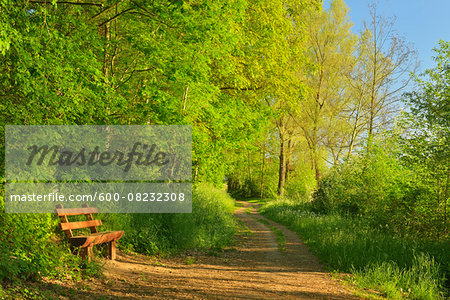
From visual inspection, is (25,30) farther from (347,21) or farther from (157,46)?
(347,21)

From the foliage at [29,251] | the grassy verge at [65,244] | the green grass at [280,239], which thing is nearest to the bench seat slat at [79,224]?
the grassy verge at [65,244]

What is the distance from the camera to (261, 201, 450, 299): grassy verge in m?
6.11

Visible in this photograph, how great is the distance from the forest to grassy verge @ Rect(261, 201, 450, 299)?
36 millimetres

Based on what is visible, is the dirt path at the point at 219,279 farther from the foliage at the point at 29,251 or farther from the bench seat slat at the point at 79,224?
the bench seat slat at the point at 79,224

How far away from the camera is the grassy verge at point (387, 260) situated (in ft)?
20.0

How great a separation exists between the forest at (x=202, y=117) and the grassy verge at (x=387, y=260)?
36 millimetres

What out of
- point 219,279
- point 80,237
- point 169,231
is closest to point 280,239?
point 169,231

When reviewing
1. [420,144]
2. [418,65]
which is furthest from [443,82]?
[418,65]

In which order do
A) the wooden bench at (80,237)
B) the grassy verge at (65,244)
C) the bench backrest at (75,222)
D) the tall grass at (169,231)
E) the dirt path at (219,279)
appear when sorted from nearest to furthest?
the grassy verge at (65,244), the dirt path at (219,279), the wooden bench at (80,237), the bench backrest at (75,222), the tall grass at (169,231)

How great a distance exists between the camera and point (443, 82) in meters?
8.95

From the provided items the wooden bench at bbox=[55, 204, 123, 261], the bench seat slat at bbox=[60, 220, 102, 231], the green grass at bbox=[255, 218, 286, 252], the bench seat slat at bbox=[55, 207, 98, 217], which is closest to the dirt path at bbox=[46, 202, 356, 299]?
the wooden bench at bbox=[55, 204, 123, 261]

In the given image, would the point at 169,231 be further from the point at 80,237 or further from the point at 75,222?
the point at 80,237

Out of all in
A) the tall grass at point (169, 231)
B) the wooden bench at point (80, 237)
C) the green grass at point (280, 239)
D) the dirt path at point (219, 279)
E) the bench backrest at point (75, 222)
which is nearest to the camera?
the dirt path at point (219, 279)

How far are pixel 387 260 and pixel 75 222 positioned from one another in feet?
21.1
